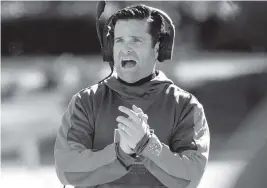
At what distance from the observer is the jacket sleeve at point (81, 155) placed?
39.3 inches

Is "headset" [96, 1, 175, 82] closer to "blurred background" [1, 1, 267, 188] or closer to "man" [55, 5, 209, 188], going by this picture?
"man" [55, 5, 209, 188]

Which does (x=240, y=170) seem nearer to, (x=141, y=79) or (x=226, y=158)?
(x=226, y=158)

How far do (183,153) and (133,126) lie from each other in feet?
0.56

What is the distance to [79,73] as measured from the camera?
142 centimetres

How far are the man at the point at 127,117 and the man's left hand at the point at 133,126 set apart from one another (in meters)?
0.08

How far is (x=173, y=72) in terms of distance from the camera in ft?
4.51

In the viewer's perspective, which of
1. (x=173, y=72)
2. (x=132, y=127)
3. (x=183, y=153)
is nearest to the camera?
(x=132, y=127)

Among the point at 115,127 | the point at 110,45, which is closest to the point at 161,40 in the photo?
the point at 110,45

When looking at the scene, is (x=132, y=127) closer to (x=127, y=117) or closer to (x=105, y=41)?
(x=127, y=117)

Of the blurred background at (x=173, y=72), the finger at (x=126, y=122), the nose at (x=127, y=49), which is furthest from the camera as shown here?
the blurred background at (x=173, y=72)

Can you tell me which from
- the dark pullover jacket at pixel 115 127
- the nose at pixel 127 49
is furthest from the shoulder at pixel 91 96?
the nose at pixel 127 49

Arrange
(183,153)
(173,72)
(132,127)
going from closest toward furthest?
1. (132,127)
2. (183,153)
3. (173,72)

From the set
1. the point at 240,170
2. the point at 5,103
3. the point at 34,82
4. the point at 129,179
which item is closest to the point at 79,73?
the point at 34,82

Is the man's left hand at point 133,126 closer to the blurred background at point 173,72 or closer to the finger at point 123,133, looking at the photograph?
the finger at point 123,133
